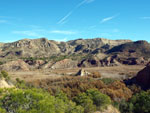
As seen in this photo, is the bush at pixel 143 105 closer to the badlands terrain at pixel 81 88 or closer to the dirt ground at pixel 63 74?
the badlands terrain at pixel 81 88

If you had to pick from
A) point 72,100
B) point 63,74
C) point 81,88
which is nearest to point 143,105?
point 72,100

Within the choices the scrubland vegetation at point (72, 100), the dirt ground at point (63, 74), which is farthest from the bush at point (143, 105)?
the dirt ground at point (63, 74)

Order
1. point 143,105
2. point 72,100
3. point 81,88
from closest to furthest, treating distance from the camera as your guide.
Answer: point 143,105 < point 72,100 < point 81,88

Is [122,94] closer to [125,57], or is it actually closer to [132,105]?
[132,105]

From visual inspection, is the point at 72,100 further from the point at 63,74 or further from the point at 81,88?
the point at 63,74

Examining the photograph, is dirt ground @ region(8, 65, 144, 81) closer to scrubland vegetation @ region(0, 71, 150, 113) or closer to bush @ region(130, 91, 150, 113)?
scrubland vegetation @ region(0, 71, 150, 113)

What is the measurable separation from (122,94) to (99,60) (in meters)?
67.7

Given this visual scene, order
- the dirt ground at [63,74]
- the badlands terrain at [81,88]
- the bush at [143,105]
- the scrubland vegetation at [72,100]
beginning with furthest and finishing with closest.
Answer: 1. the dirt ground at [63,74]
2. the bush at [143,105]
3. the badlands terrain at [81,88]
4. the scrubland vegetation at [72,100]

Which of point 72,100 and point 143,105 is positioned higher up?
point 72,100

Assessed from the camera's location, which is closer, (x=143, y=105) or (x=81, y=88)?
(x=143, y=105)

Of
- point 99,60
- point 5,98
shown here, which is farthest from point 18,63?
point 5,98

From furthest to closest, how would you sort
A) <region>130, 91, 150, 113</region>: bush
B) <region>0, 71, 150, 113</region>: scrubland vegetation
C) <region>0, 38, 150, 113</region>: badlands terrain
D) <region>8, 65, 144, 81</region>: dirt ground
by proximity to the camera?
<region>8, 65, 144, 81</region>: dirt ground → <region>130, 91, 150, 113</region>: bush → <region>0, 38, 150, 113</region>: badlands terrain → <region>0, 71, 150, 113</region>: scrubland vegetation

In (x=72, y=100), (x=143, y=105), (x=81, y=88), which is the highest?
(x=72, y=100)

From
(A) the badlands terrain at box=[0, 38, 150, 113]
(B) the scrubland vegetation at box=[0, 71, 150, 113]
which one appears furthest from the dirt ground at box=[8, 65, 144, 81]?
(B) the scrubland vegetation at box=[0, 71, 150, 113]
